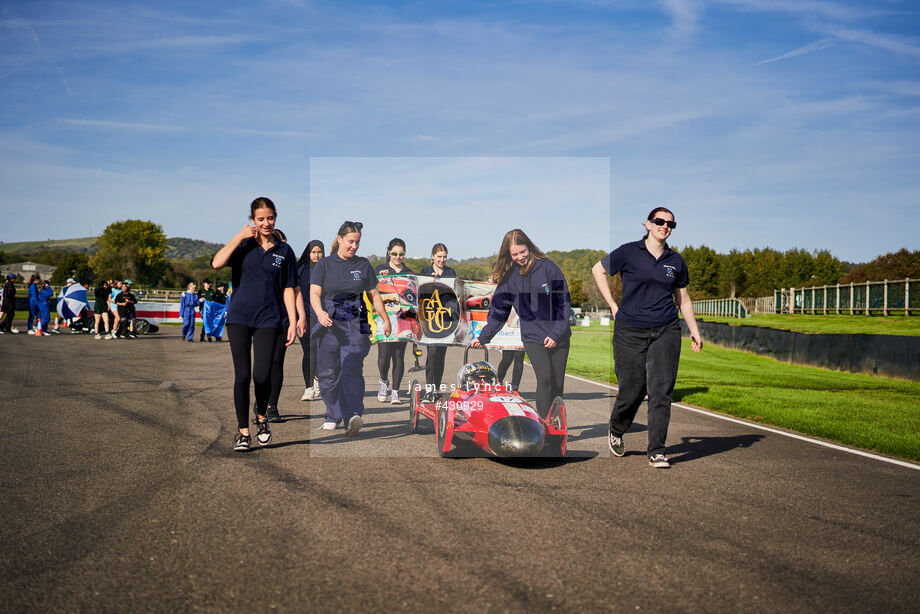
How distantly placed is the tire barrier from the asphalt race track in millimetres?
9764

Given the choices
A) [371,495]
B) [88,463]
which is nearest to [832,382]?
[371,495]

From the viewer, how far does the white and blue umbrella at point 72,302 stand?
28625 millimetres

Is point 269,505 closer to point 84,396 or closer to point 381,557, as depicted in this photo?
point 381,557

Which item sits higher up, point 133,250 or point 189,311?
point 133,250

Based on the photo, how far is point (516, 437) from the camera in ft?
20.9

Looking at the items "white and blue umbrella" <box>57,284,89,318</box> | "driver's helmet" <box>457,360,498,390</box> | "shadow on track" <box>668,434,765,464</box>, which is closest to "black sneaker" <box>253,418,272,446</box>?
"driver's helmet" <box>457,360,498,390</box>

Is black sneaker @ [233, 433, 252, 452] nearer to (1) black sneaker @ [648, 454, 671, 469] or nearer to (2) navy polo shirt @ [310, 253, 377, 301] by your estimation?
(2) navy polo shirt @ [310, 253, 377, 301]

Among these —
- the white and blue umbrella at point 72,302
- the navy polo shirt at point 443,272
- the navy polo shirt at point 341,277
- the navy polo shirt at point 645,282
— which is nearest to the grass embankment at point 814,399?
the navy polo shirt at point 645,282

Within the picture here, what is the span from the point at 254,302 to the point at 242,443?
1.32m

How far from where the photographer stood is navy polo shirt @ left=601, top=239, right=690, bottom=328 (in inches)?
274

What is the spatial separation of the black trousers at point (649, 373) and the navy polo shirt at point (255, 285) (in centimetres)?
330

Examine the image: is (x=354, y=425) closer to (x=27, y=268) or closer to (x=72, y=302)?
(x=72, y=302)

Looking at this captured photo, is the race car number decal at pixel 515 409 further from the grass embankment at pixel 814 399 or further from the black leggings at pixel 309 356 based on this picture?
the grass embankment at pixel 814 399

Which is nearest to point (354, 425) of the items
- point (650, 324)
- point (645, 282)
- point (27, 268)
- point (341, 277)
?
point (341, 277)
